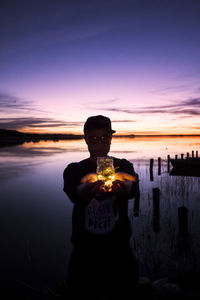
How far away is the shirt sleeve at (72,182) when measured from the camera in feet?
8.97

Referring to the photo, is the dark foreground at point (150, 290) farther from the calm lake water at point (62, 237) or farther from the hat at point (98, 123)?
the hat at point (98, 123)

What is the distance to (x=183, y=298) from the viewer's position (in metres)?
4.51

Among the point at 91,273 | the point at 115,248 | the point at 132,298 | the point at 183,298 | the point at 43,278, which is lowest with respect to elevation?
the point at 43,278

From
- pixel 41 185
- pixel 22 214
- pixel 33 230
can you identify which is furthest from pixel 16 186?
pixel 33 230

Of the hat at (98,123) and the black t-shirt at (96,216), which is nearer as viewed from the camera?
the black t-shirt at (96,216)

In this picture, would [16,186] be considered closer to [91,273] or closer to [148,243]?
[148,243]

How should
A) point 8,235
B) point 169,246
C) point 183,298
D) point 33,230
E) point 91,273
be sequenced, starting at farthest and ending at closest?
point 33,230 < point 8,235 < point 169,246 < point 183,298 < point 91,273

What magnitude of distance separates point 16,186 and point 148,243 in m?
13.8

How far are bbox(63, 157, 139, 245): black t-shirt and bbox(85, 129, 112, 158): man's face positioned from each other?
1.01 feet

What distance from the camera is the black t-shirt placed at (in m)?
2.74

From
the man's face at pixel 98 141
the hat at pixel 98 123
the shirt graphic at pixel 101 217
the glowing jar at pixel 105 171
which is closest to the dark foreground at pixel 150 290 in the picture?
the shirt graphic at pixel 101 217

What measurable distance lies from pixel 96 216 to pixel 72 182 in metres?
0.53

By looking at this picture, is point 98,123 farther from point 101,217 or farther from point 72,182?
point 101,217

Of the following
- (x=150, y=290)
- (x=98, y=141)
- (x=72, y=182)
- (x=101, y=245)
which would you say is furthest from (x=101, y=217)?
(x=150, y=290)
